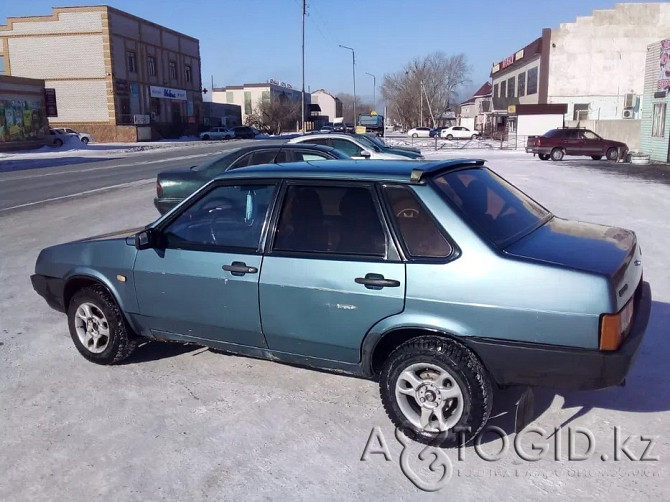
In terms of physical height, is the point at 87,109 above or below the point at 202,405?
above

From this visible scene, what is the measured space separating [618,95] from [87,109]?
153 feet

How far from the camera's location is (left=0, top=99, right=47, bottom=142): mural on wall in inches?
1657

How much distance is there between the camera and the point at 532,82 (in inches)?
2197

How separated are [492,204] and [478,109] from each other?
306ft

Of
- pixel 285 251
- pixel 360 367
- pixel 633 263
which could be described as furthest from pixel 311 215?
pixel 633 263

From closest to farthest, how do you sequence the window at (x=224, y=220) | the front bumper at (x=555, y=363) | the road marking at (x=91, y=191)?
the front bumper at (x=555, y=363) → the window at (x=224, y=220) → the road marking at (x=91, y=191)

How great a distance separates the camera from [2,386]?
4.46m

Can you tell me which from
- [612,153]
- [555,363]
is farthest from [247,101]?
[555,363]

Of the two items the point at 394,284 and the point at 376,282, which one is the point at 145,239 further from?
the point at 394,284

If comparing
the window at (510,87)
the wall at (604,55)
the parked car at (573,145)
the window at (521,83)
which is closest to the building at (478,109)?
the window at (510,87)

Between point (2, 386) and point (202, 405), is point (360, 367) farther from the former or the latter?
point (2, 386)

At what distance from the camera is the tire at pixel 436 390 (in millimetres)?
3398

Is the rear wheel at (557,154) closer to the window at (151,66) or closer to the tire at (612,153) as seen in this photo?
the tire at (612,153)

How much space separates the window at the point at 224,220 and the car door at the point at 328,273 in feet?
0.63
